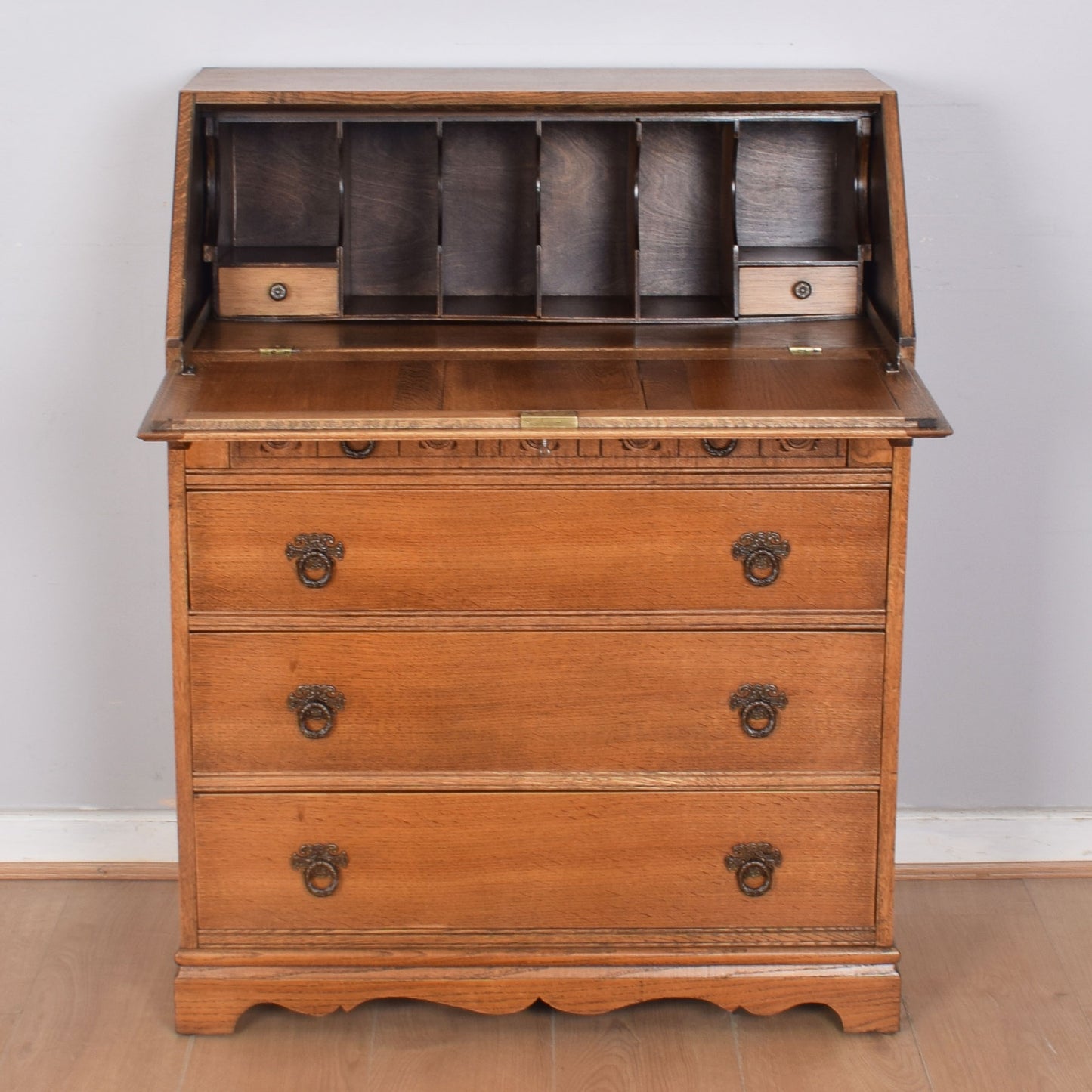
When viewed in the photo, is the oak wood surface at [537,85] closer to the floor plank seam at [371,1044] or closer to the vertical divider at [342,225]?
the vertical divider at [342,225]

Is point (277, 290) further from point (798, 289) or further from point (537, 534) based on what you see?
point (798, 289)

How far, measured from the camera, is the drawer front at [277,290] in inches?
109

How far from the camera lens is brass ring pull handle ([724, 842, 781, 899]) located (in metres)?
2.71

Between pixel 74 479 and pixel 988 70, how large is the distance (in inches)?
71.8

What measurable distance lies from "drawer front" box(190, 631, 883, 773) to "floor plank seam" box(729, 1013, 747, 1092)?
50 cm

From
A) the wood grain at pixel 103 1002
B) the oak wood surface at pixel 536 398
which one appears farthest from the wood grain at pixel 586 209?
the wood grain at pixel 103 1002

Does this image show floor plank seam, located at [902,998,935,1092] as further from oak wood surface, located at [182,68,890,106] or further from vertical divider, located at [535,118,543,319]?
oak wood surface, located at [182,68,890,106]

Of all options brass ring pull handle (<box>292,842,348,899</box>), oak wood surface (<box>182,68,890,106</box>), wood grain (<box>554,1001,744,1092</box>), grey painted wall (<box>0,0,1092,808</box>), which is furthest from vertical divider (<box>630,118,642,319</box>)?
wood grain (<box>554,1001,744,1092</box>)

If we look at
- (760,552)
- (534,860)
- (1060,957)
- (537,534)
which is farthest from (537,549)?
(1060,957)

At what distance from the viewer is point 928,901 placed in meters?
3.23

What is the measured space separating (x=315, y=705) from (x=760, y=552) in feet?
2.43

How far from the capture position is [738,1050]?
9.15ft

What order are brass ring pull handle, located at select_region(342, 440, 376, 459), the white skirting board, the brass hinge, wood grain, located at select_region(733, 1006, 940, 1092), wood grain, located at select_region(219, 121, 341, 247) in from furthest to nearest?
the white skirting board → wood grain, located at select_region(219, 121, 341, 247) → wood grain, located at select_region(733, 1006, 940, 1092) → brass ring pull handle, located at select_region(342, 440, 376, 459) → the brass hinge

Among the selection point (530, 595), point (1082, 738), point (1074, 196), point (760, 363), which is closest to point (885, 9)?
point (1074, 196)
